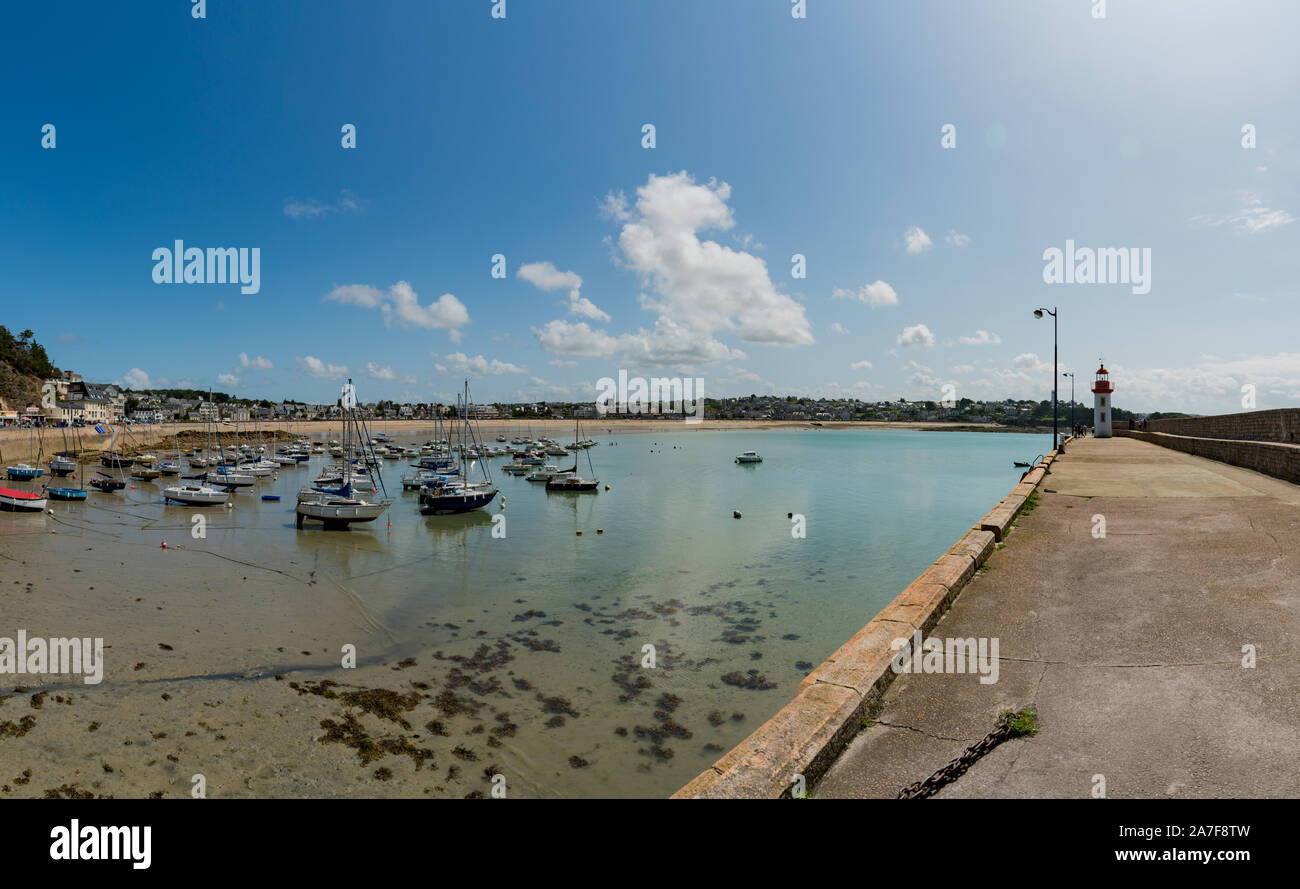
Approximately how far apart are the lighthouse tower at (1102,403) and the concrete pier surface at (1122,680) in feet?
180

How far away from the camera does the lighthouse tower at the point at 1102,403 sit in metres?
55.6

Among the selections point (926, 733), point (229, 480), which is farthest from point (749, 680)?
point (229, 480)

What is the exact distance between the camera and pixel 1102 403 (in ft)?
184

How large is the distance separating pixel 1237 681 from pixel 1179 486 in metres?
15.0

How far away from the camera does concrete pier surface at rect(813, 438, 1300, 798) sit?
411 cm

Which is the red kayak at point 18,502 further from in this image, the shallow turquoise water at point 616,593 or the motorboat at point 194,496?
the motorboat at point 194,496

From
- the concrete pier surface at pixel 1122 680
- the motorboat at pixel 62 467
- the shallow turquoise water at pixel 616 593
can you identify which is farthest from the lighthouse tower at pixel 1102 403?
the motorboat at pixel 62 467

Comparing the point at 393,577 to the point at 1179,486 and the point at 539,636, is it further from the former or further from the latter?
the point at 1179,486

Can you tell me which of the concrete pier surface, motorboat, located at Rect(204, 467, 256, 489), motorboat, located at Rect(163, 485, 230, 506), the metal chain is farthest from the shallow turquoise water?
the metal chain

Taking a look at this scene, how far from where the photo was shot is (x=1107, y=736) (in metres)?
4.54

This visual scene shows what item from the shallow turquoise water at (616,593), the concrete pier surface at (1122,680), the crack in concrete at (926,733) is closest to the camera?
the concrete pier surface at (1122,680)

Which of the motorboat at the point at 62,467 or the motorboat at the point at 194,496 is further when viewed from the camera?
the motorboat at the point at 62,467

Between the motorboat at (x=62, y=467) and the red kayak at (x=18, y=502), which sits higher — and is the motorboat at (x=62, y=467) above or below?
above
